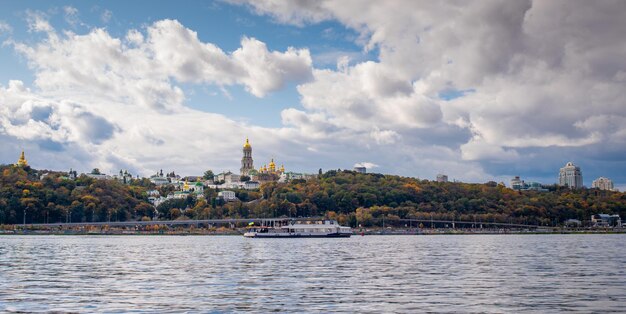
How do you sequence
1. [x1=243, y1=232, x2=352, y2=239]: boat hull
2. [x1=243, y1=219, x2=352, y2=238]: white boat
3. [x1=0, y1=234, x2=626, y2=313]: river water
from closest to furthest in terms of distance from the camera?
[x1=0, y1=234, x2=626, y2=313]: river water < [x1=243, y1=232, x2=352, y2=239]: boat hull < [x1=243, y1=219, x2=352, y2=238]: white boat

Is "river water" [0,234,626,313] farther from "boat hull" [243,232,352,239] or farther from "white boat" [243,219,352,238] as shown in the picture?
"white boat" [243,219,352,238]

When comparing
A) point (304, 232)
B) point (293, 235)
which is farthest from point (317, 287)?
point (304, 232)

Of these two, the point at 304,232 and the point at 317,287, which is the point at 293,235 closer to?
the point at 304,232

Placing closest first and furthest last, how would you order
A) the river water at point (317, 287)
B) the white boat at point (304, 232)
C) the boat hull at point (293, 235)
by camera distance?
1. the river water at point (317, 287)
2. the boat hull at point (293, 235)
3. the white boat at point (304, 232)

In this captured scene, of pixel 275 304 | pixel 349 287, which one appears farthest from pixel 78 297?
pixel 349 287

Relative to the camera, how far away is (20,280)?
4959cm

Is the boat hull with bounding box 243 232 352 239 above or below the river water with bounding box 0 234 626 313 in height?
above

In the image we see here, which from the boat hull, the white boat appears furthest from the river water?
the white boat

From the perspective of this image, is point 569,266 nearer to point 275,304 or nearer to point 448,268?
point 448,268

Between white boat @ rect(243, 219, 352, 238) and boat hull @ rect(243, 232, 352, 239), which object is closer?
boat hull @ rect(243, 232, 352, 239)

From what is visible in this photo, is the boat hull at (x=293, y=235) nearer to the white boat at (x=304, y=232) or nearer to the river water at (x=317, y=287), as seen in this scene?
the white boat at (x=304, y=232)

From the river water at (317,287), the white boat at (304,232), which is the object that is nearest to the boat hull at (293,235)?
the white boat at (304,232)

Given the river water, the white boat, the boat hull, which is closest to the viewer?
the river water

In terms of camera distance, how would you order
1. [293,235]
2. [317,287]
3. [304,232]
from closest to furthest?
[317,287] → [293,235] → [304,232]
